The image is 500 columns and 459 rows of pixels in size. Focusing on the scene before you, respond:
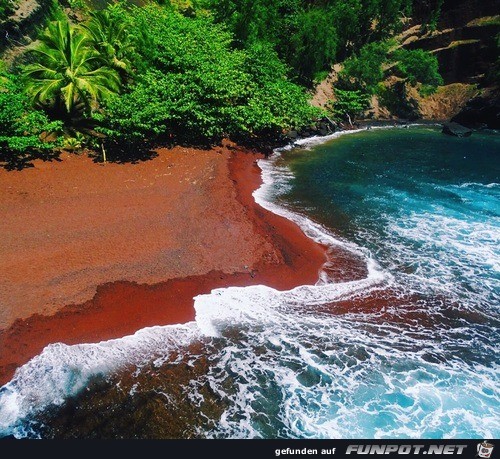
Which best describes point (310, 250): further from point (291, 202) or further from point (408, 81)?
point (408, 81)

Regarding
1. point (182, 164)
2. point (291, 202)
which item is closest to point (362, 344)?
point (291, 202)

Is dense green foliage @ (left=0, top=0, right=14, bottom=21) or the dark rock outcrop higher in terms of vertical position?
dense green foliage @ (left=0, top=0, right=14, bottom=21)

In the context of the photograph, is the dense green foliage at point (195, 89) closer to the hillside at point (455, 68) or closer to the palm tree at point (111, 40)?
the palm tree at point (111, 40)

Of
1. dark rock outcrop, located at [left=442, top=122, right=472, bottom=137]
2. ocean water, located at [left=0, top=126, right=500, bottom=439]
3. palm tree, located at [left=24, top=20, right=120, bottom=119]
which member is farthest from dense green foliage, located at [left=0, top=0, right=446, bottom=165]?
dark rock outcrop, located at [left=442, top=122, right=472, bottom=137]

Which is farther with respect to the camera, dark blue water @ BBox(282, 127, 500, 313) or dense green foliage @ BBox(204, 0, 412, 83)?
dense green foliage @ BBox(204, 0, 412, 83)

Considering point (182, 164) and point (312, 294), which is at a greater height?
point (182, 164)

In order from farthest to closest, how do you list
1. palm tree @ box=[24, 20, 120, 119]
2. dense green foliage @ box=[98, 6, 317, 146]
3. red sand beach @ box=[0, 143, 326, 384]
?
dense green foliage @ box=[98, 6, 317, 146] < palm tree @ box=[24, 20, 120, 119] < red sand beach @ box=[0, 143, 326, 384]

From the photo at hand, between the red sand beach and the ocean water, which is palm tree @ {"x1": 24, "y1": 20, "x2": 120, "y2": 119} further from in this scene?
the ocean water
